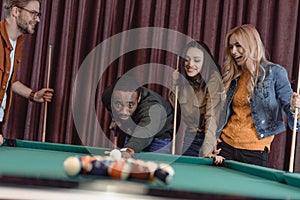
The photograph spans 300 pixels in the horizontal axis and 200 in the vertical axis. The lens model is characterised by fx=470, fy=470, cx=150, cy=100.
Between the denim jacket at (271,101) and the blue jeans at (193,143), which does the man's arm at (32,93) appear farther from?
the denim jacket at (271,101)

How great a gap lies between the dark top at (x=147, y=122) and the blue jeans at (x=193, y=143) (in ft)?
0.42

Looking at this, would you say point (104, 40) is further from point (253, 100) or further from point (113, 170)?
point (113, 170)

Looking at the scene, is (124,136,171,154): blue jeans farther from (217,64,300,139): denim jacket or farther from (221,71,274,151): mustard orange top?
(217,64,300,139): denim jacket

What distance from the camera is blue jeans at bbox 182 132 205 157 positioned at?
2730 millimetres

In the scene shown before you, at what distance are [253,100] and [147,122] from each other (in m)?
0.57

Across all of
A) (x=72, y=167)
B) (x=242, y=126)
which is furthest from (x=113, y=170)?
(x=242, y=126)

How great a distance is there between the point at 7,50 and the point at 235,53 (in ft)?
4.32

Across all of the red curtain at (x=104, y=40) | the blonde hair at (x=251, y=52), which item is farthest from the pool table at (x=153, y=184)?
the red curtain at (x=104, y=40)

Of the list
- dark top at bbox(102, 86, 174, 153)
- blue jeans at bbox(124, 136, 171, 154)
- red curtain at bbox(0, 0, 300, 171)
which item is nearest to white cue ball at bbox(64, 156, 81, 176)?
dark top at bbox(102, 86, 174, 153)

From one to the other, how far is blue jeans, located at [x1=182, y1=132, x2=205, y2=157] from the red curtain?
0.75 meters

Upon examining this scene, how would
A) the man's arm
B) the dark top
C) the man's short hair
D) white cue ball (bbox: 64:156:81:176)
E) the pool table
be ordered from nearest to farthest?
the pool table, white cue ball (bbox: 64:156:81:176), the dark top, the man's short hair, the man's arm

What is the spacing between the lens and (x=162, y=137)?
2.79m

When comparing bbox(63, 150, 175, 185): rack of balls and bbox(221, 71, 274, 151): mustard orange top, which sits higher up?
bbox(221, 71, 274, 151): mustard orange top

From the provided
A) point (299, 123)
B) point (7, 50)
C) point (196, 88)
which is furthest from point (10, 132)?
point (299, 123)
